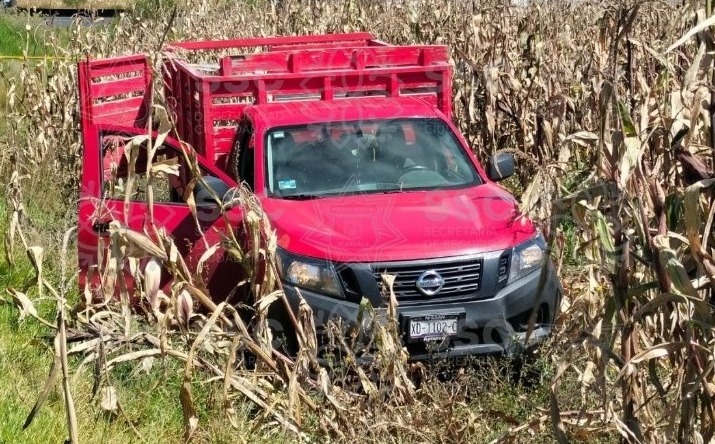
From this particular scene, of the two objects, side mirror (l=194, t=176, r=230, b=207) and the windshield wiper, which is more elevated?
side mirror (l=194, t=176, r=230, b=207)

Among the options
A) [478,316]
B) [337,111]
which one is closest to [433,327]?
[478,316]

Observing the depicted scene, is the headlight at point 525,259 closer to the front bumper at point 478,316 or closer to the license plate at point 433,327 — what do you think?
the front bumper at point 478,316

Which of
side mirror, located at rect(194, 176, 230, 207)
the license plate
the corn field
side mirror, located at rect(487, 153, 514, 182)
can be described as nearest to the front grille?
the license plate

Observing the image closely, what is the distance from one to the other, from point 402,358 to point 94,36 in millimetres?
9263

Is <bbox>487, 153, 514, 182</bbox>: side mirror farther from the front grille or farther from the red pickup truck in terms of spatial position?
the front grille

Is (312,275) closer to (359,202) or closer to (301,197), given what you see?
(359,202)

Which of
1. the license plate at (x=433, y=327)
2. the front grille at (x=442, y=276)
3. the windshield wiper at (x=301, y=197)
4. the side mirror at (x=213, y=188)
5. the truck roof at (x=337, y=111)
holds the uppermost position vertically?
the truck roof at (x=337, y=111)

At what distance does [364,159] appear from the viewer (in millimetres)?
7723

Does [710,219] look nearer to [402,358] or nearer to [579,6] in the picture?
[402,358]

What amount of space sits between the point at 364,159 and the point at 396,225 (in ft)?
3.32

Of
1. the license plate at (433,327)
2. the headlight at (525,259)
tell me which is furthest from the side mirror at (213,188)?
the headlight at (525,259)

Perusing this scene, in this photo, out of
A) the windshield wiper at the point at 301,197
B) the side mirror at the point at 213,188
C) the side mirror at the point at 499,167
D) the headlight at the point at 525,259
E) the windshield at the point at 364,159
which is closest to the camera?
the headlight at the point at 525,259

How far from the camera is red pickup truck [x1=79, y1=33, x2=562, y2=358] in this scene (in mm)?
6539

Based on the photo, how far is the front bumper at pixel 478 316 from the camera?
21.1 feet
